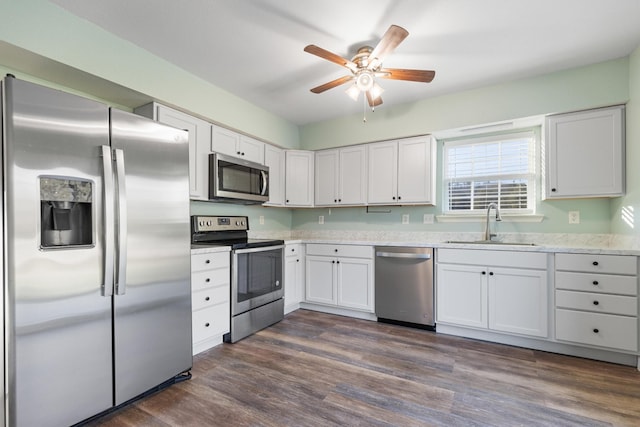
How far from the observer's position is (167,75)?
8.61 ft

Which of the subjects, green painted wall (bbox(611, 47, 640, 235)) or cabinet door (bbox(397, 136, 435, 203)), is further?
cabinet door (bbox(397, 136, 435, 203))

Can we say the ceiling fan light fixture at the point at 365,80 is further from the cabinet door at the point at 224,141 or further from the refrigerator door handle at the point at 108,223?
the refrigerator door handle at the point at 108,223

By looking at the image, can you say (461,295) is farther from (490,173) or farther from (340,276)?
(490,173)

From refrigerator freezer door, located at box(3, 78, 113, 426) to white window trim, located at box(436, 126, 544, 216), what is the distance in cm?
335

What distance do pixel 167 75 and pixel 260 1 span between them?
1184mm

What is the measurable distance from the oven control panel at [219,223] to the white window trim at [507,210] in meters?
2.37

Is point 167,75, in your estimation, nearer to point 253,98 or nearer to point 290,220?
point 253,98

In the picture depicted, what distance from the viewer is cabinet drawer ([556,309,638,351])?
230 centimetres

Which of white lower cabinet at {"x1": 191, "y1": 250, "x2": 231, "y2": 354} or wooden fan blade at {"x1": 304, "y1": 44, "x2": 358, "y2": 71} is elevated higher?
wooden fan blade at {"x1": 304, "y1": 44, "x2": 358, "y2": 71}

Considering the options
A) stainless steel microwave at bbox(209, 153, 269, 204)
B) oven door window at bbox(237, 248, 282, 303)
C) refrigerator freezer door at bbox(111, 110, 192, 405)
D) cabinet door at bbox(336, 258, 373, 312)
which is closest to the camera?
refrigerator freezer door at bbox(111, 110, 192, 405)

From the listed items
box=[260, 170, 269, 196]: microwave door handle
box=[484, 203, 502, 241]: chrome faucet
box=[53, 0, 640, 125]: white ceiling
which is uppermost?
box=[53, 0, 640, 125]: white ceiling

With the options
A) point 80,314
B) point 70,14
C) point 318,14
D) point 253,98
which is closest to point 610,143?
point 318,14

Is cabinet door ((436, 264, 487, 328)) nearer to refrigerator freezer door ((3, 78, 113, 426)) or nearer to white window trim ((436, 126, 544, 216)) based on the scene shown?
white window trim ((436, 126, 544, 216))

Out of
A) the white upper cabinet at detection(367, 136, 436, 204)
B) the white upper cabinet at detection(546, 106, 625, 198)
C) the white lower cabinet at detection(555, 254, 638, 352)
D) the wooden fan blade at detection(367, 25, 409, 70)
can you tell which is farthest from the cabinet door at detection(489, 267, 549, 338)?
the wooden fan blade at detection(367, 25, 409, 70)
